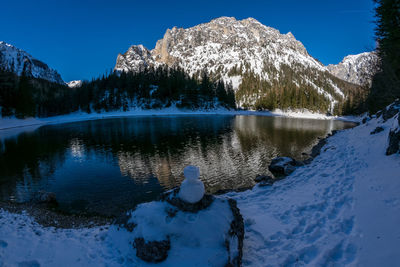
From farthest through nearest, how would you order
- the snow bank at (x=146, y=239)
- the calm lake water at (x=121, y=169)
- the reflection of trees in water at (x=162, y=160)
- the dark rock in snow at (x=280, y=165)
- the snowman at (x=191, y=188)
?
the reflection of trees in water at (x=162, y=160), the dark rock in snow at (x=280, y=165), the calm lake water at (x=121, y=169), the snowman at (x=191, y=188), the snow bank at (x=146, y=239)

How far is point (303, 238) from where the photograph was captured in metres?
7.00

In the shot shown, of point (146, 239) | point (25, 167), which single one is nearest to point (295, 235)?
point (146, 239)

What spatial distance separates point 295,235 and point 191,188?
14.9 feet

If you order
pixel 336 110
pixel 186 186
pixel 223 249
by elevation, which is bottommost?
pixel 223 249

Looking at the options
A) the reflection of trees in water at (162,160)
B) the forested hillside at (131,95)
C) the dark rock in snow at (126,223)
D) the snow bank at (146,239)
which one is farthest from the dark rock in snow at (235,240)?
the forested hillside at (131,95)

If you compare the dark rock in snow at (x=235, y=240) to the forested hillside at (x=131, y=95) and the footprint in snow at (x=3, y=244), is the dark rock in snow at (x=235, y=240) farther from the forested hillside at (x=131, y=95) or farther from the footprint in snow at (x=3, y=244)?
the forested hillside at (x=131, y=95)

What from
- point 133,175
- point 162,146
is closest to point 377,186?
point 133,175

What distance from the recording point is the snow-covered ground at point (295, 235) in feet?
18.9

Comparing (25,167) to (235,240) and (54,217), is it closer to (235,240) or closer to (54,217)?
(54,217)

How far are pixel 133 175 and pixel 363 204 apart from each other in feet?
60.5

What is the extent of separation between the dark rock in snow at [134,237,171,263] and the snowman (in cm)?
141

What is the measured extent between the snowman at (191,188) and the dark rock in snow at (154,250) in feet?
4.61

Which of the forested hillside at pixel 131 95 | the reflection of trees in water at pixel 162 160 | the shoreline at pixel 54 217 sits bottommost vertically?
the shoreline at pixel 54 217

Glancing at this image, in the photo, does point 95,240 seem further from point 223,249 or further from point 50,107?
point 50,107
